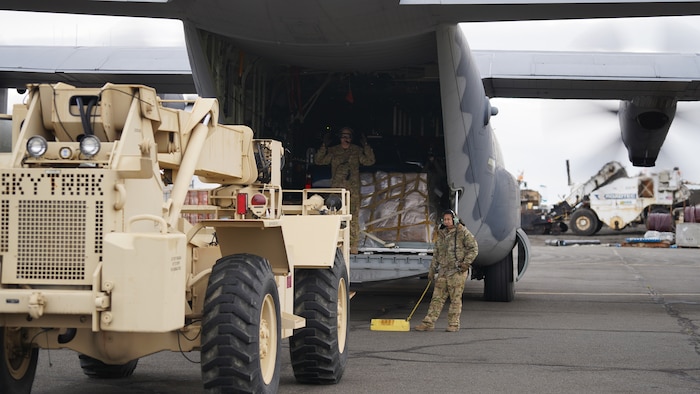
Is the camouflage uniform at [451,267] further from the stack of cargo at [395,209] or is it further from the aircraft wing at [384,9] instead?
the aircraft wing at [384,9]

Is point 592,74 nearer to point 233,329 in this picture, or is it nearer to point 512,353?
point 512,353

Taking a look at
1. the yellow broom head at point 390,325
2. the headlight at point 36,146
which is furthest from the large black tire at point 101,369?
the yellow broom head at point 390,325

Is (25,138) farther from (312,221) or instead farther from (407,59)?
(407,59)

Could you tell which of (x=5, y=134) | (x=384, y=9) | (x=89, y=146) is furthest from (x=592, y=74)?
(x=89, y=146)

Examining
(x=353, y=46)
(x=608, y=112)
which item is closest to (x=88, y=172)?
(x=353, y=46)

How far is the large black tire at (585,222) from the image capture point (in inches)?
1773

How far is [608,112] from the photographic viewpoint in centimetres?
1914

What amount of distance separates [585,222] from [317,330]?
39662mm

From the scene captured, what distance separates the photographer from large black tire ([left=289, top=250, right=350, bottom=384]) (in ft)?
23.8

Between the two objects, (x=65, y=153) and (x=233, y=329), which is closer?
(x=65, y=153)

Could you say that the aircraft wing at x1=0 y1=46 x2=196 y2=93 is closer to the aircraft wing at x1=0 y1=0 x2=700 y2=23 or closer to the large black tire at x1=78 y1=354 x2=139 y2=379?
the aircraft wing at x1=0 y1=0 x2=700 y2=23

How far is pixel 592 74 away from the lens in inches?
617

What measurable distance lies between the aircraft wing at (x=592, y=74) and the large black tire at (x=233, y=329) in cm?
1122

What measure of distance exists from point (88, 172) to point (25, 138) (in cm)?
55
